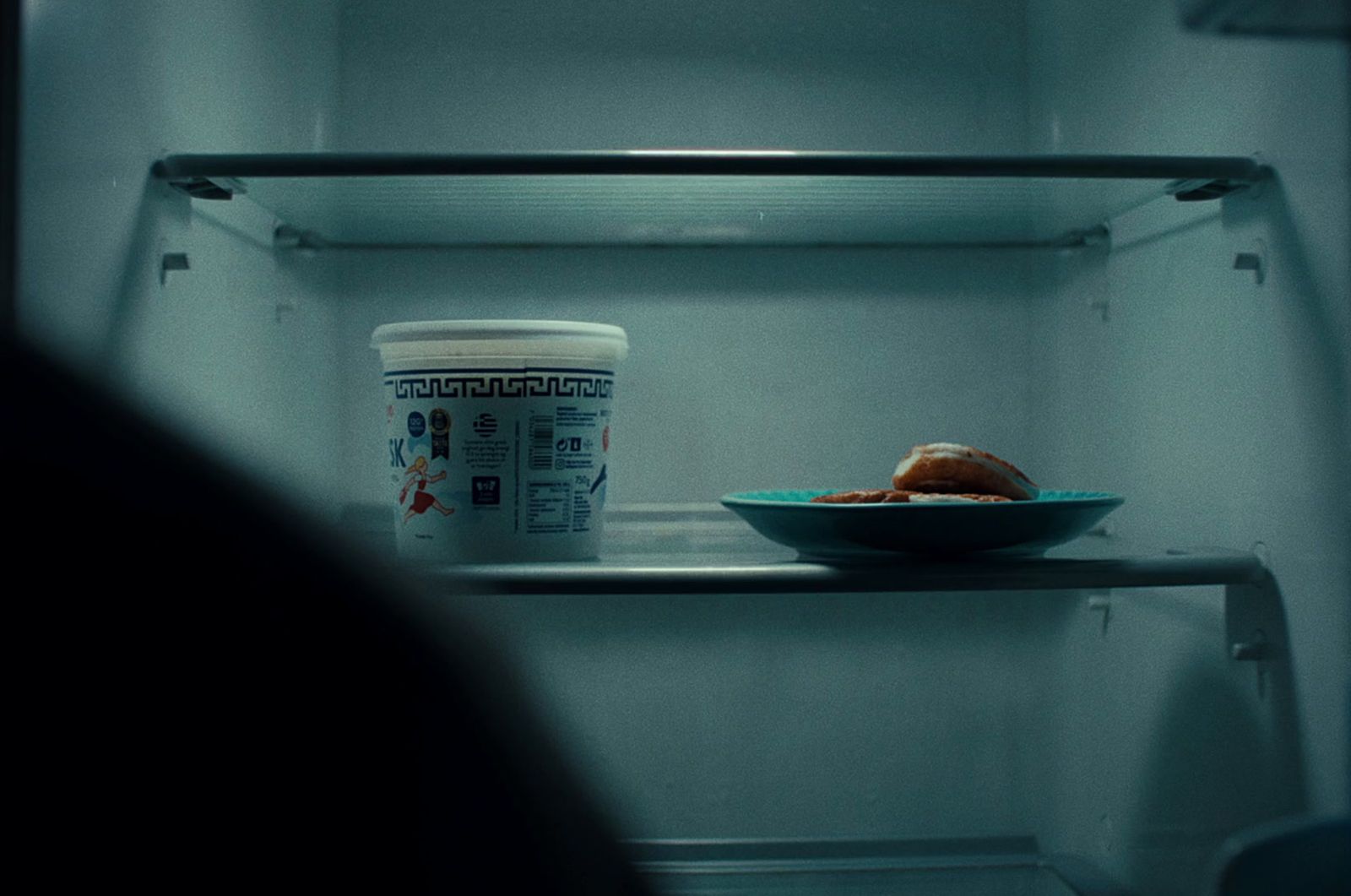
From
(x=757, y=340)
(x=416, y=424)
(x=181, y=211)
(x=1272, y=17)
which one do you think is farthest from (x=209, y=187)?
(x=1272, y=17)

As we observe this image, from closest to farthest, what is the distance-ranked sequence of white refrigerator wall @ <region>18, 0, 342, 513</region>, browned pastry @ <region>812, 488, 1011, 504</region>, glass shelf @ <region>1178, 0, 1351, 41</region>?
glass shelf @ <region>1178, 0, 1351, 41</region>, white refrigerator wall @ <region>18, 0, 342, 513</region>, browned pastry @ <region>812, 488, 1011, 504</region>

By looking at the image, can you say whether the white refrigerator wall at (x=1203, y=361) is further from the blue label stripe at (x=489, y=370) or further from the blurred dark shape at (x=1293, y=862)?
the blue label stripe at (x=489, y=370)

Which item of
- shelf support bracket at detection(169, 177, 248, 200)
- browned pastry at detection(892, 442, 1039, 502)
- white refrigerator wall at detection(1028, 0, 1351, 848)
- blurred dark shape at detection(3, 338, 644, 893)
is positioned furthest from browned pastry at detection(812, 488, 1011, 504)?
blurred dark shape at detection(3, 338, 644, 893)

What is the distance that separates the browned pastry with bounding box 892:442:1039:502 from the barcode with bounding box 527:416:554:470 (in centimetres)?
26

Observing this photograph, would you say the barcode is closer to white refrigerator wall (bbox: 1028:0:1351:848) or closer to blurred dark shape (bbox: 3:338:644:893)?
white refrigerator wall (bbox: 1028:0:1351:848)

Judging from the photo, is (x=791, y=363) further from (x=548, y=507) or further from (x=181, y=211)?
(x=181, y=211)

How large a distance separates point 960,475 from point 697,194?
31 cm

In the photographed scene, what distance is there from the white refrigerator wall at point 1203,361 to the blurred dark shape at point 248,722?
0.67 meters

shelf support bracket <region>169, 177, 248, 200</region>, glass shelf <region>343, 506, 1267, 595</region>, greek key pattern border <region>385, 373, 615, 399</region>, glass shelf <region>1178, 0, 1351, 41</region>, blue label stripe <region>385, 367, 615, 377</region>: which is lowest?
glass shelf <region>343, 506, 1267, 595</region>

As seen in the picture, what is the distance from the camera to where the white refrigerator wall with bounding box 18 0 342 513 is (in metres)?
0.66

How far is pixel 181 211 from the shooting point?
34.5 inches

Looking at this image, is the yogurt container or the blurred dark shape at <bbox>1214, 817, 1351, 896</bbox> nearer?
the blurred dark shape at <bbox>1214, 817, 1351, 896</bbox>

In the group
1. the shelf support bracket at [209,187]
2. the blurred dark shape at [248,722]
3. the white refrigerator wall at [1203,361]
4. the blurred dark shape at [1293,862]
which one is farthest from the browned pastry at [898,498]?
the blurred dark shape at [248,722]

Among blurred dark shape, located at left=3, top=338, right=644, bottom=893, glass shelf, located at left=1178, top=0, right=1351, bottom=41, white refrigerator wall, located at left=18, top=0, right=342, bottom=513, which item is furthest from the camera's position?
white refrigerator wall, located at left=18, top=0, right=342, bottom=513
